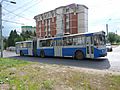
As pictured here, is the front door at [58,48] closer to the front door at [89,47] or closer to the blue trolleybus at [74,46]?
the blue trolleybus at [74,46]

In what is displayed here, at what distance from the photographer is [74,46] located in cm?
1969

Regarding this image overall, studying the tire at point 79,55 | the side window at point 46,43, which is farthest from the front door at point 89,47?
the side window at point 46,43

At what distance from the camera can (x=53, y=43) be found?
76.3ft

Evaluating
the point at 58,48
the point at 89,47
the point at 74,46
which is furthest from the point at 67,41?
the point at 89,47

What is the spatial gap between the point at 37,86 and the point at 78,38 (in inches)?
509

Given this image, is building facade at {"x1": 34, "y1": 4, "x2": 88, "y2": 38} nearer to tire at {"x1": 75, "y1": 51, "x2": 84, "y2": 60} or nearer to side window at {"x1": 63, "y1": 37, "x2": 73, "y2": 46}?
side window at {"x1": 63, "y1": 37, "x2": 73, "y2": 46}

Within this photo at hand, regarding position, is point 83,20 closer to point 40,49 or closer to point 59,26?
point 59,26

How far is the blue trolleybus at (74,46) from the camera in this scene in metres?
17.7

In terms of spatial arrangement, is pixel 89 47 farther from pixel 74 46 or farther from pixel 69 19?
pixel 69 19

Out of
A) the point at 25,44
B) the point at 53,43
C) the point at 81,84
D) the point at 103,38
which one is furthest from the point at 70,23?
the point at 81,84

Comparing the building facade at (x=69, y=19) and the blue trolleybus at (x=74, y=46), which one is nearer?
the blue trolleybus at (x=74, y=46)

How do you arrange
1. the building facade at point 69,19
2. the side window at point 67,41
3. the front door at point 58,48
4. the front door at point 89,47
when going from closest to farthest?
1. the front door at point 89,47
2. the side window at point 67,41
3. the front door at point 58,48
4. the building facade at point 69,19

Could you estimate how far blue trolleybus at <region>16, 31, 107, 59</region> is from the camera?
17.7 metres

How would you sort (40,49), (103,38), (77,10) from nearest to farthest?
(103,38)
(40,49)
(77,10)
